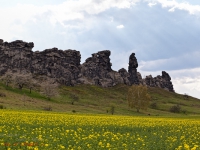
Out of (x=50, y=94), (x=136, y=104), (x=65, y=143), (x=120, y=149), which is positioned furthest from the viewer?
(x=50, y=94)

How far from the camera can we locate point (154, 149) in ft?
53.9

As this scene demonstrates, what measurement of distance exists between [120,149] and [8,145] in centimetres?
615

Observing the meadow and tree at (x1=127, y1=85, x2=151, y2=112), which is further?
tree at (x1=127, y1=85, x2=151, y2=112)

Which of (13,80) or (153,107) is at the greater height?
(13,80)

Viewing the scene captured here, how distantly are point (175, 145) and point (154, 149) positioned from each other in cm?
216

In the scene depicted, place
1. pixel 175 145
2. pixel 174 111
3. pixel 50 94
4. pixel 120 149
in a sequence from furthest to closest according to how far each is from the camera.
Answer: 1. pixel 174 111
2. pixel 50 94
3. pixel 175 145
4. pixel 120 149

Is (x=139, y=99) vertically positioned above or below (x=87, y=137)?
above

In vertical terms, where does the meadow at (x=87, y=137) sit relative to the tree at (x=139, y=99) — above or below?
below

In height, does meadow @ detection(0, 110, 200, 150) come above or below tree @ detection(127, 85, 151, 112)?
below

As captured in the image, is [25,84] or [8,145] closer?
[8,145]

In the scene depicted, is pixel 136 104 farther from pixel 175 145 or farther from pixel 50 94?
pixel 175 145

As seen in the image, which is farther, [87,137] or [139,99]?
[139,99]

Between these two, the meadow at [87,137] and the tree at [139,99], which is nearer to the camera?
the meadow at [87,137]

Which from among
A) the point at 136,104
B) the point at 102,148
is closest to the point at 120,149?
the point at 102,148
